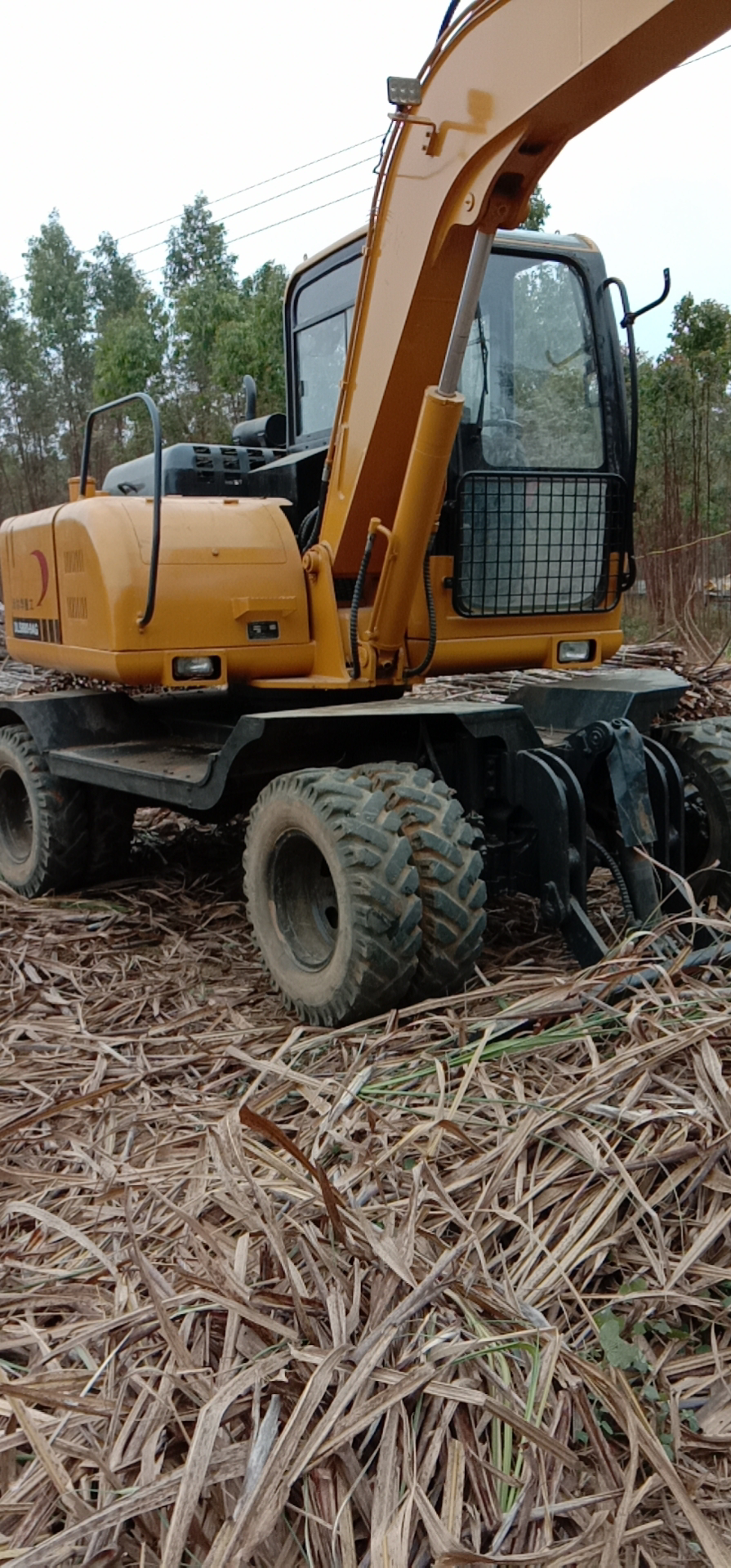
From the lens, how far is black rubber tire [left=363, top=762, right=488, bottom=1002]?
358 cm

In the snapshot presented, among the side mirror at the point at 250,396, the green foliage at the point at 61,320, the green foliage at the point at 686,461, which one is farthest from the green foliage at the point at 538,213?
the green foliage at the point at 61,320

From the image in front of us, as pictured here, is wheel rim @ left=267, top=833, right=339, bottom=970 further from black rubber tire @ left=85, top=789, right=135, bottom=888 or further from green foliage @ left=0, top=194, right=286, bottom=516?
green foliage @ left=0, top=194, right=286, bottom=516

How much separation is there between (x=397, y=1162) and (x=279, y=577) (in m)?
2.75

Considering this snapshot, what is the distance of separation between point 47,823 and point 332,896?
192 centimetres

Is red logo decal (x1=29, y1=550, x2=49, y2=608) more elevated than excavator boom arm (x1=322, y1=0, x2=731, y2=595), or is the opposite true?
excavator boom arm (x1=322, y1=0, x2=731, y2=595)

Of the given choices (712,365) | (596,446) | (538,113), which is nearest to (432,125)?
(538,113)

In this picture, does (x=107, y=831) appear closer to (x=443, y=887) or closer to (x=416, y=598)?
(x=416, y=598)

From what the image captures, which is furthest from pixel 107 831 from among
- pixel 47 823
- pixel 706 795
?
pixel 706 795

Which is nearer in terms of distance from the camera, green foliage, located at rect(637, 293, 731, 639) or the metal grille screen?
the metal grille screen

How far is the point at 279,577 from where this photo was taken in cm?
484

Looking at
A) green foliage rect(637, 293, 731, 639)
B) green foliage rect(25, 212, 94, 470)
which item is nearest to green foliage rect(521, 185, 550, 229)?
green foliage rect(637, 293, 731, 639)

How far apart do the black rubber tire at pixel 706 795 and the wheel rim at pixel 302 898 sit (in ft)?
4.36

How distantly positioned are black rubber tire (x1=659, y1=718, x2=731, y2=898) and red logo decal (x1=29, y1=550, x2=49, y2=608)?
2807 millimetres

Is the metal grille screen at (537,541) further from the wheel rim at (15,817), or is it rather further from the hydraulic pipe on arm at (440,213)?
the wheel rim at (15,817)
